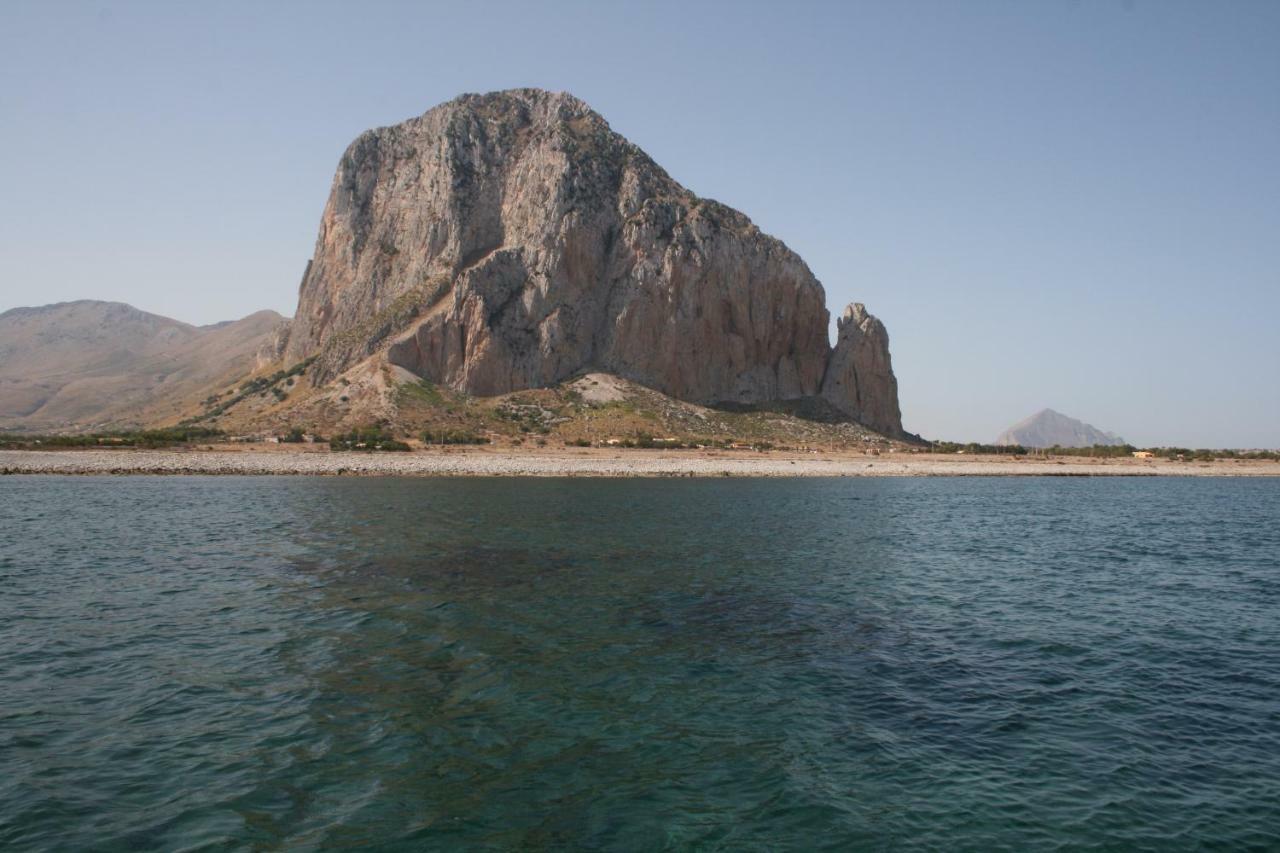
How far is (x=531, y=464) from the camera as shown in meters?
82.2

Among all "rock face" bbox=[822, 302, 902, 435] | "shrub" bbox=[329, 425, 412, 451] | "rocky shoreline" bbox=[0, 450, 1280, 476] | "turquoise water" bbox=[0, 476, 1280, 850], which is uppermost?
"rock face" bbox=[822, 302, 902, 435]

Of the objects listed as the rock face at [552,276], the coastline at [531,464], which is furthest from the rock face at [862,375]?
the coastline at [531,464]

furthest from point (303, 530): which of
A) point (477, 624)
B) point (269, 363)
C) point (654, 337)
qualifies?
point (269, 363)

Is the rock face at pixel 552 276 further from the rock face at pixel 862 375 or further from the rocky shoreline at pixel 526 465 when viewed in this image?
the rocky shoreline at pixel 526 465

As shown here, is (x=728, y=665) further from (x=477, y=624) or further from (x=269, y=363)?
(x=269, y=363)

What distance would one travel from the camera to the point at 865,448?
124 meters

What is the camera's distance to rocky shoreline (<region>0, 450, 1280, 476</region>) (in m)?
76.3

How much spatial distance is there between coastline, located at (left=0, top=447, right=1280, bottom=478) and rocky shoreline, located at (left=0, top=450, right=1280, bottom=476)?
0.10 metres

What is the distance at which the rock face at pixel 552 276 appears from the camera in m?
126

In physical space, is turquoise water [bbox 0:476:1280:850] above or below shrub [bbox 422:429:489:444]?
below

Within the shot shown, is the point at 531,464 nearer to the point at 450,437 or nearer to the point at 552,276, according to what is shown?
the point at 450,437

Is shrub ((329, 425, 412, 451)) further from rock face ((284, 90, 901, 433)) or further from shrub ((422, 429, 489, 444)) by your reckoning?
rock face ((284, 90, 901, 433))

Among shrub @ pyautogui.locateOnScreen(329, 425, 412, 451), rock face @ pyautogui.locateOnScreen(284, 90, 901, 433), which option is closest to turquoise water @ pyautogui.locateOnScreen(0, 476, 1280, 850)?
shrub @ pyautogui.locateOnScreen(329, 425, 412, 451)

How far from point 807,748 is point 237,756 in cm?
923
